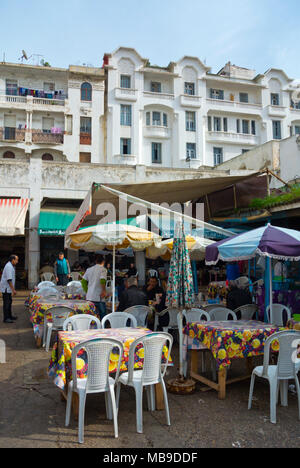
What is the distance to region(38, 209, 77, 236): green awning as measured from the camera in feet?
57.7

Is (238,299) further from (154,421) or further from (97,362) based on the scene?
(97,362)

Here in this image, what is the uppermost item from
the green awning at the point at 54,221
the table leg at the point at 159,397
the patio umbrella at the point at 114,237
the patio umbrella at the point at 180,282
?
the green awning at the point at 54,221

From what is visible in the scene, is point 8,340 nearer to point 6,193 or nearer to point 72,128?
point 6,193

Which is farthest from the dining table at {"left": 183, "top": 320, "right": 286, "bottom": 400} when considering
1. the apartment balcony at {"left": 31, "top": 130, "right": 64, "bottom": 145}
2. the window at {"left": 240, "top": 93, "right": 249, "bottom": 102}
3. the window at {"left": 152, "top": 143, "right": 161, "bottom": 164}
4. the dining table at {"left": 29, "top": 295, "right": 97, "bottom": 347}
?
the window at {"left": 240, "top": 93, "right": 249, "bottom": 102}

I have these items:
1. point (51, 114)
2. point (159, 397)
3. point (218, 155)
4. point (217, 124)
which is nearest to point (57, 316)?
point (159, 397)

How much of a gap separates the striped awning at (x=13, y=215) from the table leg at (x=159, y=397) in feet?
40.7

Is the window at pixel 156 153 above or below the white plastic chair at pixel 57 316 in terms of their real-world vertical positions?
above

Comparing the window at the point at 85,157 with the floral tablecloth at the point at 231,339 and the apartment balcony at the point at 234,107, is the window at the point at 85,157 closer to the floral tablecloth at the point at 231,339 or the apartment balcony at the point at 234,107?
the apartment balcony at the point at 234,107

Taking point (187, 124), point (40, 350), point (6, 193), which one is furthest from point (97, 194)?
point (187, 124)

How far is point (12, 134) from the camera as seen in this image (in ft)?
Answer: 101

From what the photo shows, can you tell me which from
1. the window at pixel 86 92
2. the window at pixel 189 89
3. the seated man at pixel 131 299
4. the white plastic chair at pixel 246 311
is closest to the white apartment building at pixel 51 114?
the window at pixel 86 92

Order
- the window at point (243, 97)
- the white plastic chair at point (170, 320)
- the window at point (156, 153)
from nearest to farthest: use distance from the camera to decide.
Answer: the white plastic chair at point (170, 320) < the window at point (156, 153) < the window at point (243, 97)

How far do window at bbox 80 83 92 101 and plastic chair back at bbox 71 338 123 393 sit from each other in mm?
30526

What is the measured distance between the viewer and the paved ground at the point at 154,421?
3516mm
